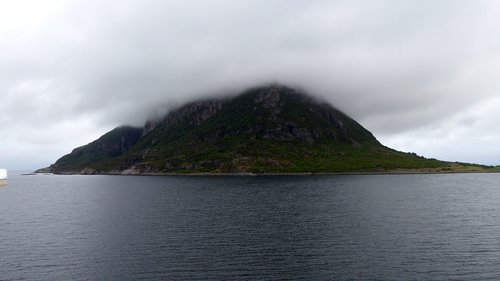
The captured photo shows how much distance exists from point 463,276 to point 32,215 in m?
135

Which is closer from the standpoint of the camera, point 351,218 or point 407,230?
point 407,230

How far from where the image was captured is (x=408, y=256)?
234ft

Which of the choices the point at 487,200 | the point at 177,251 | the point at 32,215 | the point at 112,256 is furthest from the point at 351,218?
the point at 32,215

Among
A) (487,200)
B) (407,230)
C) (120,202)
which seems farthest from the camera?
(120,202)

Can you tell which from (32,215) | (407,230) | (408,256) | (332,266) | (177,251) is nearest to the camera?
(332,266)

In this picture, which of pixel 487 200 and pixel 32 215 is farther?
pixel 487 200

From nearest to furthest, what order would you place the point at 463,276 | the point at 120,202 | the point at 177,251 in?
1. the point at 463,276
2. the point at 177,251
3. the point at 120,202

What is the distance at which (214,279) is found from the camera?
6025 cm

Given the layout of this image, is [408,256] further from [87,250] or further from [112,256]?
[87,250]

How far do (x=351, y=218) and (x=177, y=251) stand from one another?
193ft

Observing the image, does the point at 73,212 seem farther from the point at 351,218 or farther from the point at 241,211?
the point at 351,218

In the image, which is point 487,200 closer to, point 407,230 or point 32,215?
point 407,230

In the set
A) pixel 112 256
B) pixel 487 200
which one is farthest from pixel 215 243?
pixel 487 200

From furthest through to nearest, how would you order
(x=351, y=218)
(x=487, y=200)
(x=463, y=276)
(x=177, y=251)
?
(x=487, y=200)
(x=351, y=218)
(x=177, y=251)
(x=463, y=276)
